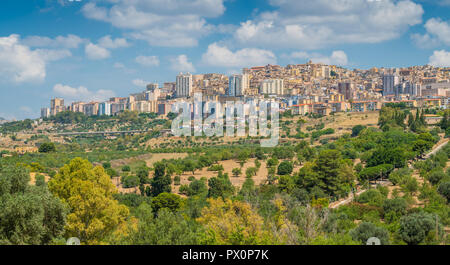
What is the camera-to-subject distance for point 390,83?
75812 millimetres

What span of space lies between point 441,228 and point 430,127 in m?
27.0

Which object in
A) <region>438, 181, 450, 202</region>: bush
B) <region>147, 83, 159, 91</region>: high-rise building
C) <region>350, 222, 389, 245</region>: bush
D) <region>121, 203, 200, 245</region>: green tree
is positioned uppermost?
<region>147, 83, 159, 91</region>: high-rise building

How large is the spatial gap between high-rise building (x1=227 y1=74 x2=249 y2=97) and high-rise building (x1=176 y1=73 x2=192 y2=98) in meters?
8.01

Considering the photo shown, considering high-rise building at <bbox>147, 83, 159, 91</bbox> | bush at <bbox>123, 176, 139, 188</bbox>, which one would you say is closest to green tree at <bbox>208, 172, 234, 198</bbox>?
bush at <bbox>123, 176, 139, 188</bbox>

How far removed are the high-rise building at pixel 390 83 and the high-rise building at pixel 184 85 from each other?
114ft

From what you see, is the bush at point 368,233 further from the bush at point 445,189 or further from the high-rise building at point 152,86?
the high-rise building at point 152,86

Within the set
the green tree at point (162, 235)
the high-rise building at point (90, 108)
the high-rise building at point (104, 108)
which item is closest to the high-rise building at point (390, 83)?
the high-rise building at point (104, 108)

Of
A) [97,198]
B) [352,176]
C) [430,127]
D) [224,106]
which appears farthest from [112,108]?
[97,198]

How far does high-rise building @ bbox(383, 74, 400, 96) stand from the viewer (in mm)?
75125

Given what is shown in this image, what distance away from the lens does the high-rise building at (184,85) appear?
80.9 m

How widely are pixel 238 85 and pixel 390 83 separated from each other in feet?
86.8

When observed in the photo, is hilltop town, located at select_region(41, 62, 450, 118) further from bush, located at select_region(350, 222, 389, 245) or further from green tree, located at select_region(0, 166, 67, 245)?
green tree, located at select_region(0, 166, 67, 245)

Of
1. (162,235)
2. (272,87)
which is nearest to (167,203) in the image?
(162,235)
